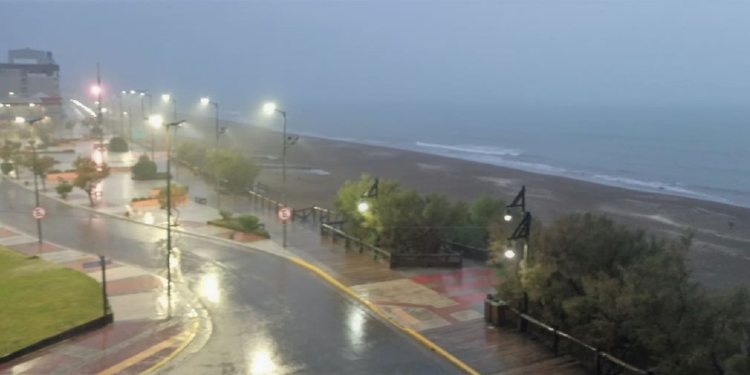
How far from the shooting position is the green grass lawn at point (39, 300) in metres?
20.3

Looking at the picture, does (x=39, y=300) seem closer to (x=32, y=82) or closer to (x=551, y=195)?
(x=551, y=195)

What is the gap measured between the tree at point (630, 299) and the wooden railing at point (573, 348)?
12.1 inches

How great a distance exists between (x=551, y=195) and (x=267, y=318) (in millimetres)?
47635

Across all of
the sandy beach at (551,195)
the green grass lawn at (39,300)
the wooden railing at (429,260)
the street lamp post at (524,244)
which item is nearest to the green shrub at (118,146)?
the sandy beach at (551,195)

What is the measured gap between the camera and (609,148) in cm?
11862

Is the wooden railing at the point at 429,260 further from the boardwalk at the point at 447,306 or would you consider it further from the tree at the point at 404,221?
the tree at the point at 404,221

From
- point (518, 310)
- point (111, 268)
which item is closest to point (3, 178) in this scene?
point (111, 268)

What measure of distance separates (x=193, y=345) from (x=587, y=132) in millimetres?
146693

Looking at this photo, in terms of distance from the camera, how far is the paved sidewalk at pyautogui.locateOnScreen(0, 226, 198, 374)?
60.3ft

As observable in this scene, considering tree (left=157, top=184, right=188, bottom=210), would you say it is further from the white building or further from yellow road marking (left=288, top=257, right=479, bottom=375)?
the white building

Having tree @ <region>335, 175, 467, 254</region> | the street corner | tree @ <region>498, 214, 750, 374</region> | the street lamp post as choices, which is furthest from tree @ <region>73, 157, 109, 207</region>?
the street lamp post

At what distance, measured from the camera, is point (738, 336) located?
1539cm

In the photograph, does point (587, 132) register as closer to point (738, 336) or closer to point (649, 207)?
point (649, 207)

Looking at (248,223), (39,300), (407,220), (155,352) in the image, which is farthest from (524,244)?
(248,223)
